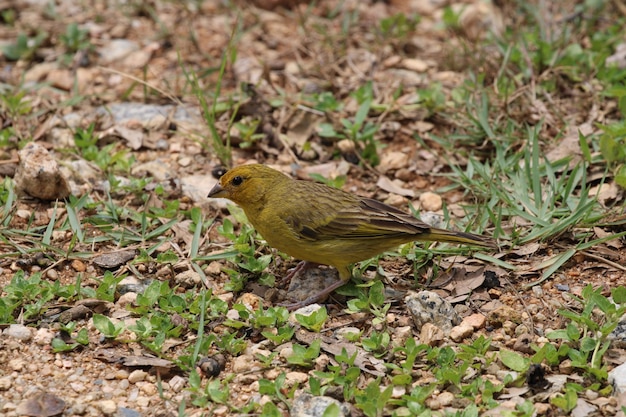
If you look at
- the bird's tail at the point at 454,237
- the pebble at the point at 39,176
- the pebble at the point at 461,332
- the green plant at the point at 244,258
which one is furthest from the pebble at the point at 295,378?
the pebble at the point at 39,176

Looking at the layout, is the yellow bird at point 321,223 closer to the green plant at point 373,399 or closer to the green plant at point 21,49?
the green plant at point 373,399

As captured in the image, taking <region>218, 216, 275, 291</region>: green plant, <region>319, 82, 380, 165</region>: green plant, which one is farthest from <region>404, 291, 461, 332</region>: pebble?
<region>319, 82, 380, 165</region>: green plant

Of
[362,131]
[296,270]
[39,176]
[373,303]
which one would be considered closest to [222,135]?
[362,131]

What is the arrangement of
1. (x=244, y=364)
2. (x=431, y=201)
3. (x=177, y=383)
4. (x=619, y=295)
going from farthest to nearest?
(x=431, y=201) → (x=619, y=295) → (x=244, y=364) → (x=177, y=383)

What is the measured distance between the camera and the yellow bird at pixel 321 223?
5.30 meters

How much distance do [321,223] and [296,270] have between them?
414 millimetres

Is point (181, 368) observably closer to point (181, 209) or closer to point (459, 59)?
point (181, 209)

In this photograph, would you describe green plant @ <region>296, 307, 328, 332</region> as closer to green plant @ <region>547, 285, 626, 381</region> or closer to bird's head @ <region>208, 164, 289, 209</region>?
bird's head @ <region>208, 164, 289, 209</region>

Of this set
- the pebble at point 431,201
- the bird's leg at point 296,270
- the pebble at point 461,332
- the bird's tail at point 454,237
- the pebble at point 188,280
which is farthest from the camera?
the pebble at point 431,201

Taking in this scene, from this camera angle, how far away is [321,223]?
5.45 meters

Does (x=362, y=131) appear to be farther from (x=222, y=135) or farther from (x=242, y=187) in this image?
(x=242, y=187)

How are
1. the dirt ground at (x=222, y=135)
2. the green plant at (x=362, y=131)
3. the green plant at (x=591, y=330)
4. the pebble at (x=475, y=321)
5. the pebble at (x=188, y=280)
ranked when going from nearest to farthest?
the green plant at (x=591, y=330)
the dirt ground at (x=222, y=135)
the pebble at (x=475, y=321)
the pebble at (x=188, y=280)
the green plant at (x=362, y=131)

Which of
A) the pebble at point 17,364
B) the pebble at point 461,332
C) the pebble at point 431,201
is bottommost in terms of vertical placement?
the pebble at point 431,201

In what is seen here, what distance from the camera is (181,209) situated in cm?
620
